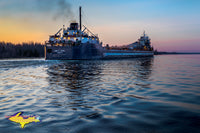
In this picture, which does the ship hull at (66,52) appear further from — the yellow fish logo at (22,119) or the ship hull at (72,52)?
the yellow fish logo at (22,119)

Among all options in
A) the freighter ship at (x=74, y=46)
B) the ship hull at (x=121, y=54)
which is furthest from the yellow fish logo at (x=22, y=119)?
the ship hull at (x=121, y=54)

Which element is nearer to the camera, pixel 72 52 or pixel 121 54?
pixel 72 52

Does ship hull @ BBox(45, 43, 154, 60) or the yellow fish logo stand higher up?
ship hull @ BBox(45, 43, 154, 60)

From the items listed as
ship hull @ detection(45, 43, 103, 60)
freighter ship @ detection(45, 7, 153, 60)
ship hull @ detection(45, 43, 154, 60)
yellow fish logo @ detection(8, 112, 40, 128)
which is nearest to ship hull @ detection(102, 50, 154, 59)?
freighter ship @ detection(45, 7, 153, 60)

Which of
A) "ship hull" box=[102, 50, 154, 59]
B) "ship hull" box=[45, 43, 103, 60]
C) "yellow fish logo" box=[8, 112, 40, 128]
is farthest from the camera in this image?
"ship hull" box=[102, 50, 154, 59]

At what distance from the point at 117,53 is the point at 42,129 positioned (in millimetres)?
103718

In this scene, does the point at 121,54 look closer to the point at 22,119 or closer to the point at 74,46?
the point at 74,46

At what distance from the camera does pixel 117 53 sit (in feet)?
354

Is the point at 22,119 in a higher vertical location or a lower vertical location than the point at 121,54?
lower

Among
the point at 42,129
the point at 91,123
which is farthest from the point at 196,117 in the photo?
the point at 42,129

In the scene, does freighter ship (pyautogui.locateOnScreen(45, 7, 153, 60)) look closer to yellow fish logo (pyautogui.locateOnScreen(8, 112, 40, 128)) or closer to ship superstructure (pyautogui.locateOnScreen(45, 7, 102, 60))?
ship superstructure (pyautogui.locateOnScreen(45, 7, 102, 60))

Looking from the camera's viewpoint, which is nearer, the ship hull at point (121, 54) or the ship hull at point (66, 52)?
the ship hull at point (66, 52)

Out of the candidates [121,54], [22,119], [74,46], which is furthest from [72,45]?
[22,119]

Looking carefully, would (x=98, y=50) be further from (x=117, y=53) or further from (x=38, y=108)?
(x=38, y=108)
